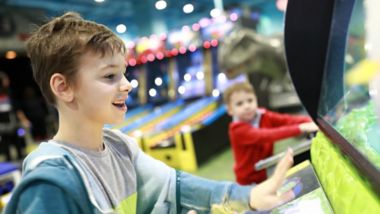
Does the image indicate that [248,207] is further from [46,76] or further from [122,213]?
[46,76]

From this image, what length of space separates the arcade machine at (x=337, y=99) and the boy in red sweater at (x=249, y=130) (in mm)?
662

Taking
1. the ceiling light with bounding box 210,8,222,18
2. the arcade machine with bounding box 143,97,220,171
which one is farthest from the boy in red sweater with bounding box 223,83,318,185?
the ceiling light with bounding box 210,8,222,18

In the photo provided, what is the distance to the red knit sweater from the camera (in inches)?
84.2

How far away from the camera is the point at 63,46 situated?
88 centimetres

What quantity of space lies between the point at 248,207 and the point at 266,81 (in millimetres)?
5308

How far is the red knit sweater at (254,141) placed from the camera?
2139 millimetres

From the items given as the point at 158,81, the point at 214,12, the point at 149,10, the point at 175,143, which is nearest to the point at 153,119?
the point at 158,81

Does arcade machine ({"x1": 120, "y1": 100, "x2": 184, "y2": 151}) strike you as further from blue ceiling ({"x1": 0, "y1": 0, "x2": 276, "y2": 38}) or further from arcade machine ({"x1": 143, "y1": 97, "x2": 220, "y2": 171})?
blue ceiling ({"x1": 0, "y1": 0, "x2": 276, "y2": 38})

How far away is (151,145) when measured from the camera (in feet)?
16.0

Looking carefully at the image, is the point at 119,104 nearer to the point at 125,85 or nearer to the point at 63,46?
the point at 125,85

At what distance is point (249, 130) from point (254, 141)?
7 cm

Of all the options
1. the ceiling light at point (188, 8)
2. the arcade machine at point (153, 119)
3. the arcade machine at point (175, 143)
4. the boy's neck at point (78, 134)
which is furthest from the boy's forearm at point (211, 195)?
the ceiling light at point (188, 8)

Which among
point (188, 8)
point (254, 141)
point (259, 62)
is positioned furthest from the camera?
point (259, 62)

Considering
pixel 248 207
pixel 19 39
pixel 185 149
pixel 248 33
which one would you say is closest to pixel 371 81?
pixel 248 207
